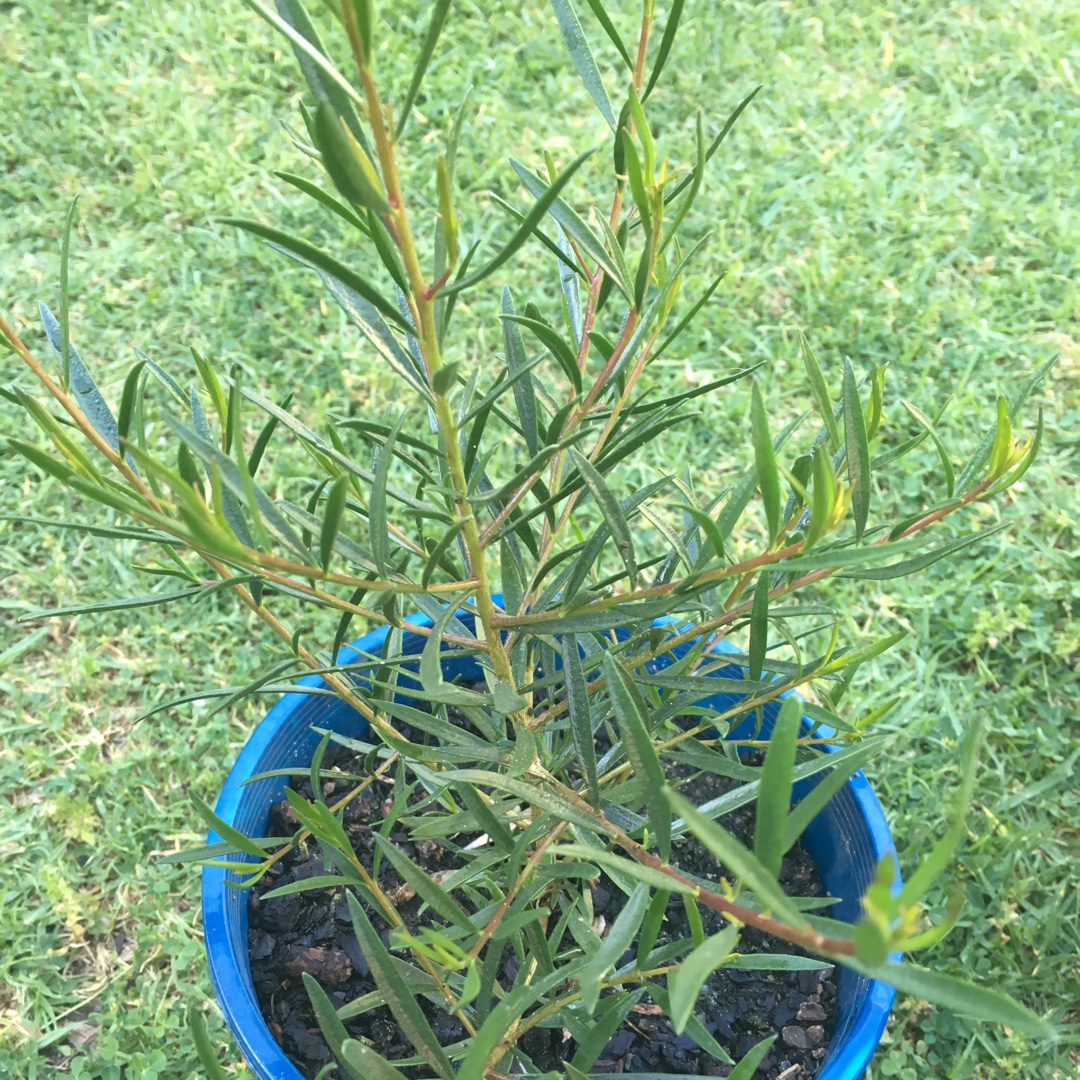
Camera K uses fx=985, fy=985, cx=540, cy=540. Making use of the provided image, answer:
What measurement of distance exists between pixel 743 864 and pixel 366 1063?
0.25 meters

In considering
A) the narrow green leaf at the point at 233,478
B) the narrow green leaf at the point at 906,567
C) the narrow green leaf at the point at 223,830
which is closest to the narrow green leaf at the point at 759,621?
the narrow green leaf at the point at 906,567

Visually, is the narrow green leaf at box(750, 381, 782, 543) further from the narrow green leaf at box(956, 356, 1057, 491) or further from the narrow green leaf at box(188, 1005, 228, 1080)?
the narrow green leaf at box(188, 1005, 228, 1080)

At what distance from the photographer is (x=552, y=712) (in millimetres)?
785

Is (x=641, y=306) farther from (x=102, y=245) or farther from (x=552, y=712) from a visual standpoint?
(x=102, y=245)

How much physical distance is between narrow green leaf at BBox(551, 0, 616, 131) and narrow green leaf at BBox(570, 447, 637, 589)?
22 centimetres

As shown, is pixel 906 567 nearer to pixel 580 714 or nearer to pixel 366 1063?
pixel 580 714

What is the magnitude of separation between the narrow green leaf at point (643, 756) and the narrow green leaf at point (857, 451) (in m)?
0.17

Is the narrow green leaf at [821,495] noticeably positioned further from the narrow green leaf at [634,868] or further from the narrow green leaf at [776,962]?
the narrow green leaf at [776,962]

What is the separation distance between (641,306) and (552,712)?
1.12ft

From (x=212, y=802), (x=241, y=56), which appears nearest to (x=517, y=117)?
(x=241, y=56)

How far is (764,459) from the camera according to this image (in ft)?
1.59

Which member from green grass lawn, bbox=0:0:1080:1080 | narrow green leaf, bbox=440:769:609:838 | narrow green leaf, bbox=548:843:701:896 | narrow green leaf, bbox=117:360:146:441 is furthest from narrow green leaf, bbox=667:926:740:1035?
green grass lawn, bbox=0:0:1080:1080

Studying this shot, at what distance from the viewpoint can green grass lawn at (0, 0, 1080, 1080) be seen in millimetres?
1204

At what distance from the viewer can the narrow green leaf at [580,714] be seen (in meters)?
→ 0.64
